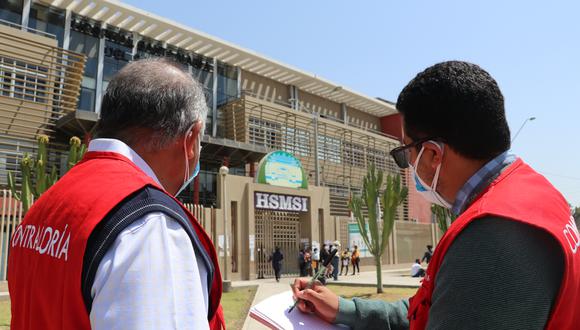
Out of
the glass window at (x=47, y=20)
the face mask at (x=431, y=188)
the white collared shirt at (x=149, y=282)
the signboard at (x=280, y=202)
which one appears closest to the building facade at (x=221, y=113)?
the glass window at (x=47, y=20)

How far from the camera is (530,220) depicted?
1179 mm

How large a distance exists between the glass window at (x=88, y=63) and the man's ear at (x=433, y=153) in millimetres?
24747

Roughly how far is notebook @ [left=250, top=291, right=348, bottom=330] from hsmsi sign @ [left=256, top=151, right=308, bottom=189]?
18865 mm

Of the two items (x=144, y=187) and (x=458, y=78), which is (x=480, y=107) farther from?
(x=144, y=187)

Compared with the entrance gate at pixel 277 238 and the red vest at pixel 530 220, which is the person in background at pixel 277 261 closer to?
the entrance gate at pixel 277 238

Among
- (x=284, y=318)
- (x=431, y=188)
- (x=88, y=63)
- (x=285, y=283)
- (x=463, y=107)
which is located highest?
(x=88, y=63)

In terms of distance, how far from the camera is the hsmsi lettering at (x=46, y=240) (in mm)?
1174

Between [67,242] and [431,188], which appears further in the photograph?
[431,188]

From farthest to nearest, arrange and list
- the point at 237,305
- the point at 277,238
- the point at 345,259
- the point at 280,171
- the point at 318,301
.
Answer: the point at 345,259
the point at 277,238
the point at 280,171
the point at 237,305
the point at 318,301

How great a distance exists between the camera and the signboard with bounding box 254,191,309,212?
2069cm

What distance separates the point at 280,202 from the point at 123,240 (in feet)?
67.2

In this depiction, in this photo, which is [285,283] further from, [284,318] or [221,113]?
[284,318]

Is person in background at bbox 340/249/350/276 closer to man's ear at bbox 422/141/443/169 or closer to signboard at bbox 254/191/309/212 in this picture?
signboard at bbox 254/191/309/212

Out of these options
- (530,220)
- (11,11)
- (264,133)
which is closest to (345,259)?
(264,133)
